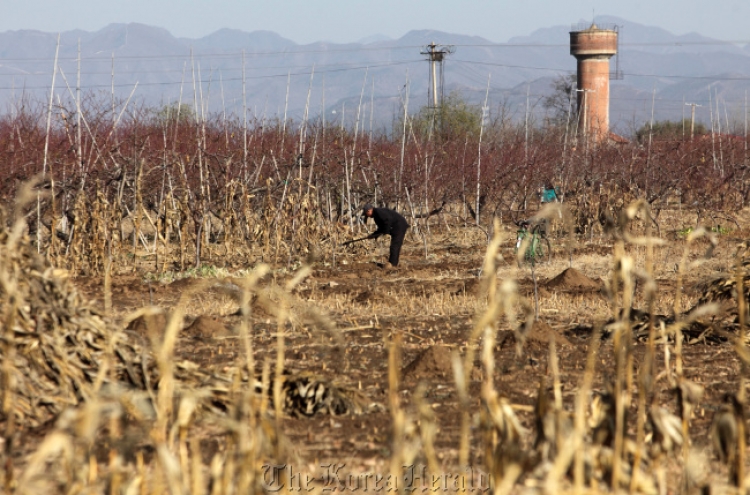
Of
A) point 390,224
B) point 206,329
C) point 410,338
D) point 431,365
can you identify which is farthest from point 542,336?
point 390,224

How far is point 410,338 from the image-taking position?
7211mm

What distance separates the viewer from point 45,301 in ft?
14.3

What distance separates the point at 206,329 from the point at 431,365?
7.09 ft

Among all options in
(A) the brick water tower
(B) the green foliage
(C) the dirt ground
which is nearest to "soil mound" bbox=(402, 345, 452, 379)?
(C) the dirt ground

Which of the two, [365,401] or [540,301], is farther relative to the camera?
[540,301]

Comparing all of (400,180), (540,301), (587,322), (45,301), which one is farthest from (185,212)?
(45,301)

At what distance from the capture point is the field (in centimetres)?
250

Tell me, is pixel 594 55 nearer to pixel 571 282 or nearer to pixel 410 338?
pixel 571 282

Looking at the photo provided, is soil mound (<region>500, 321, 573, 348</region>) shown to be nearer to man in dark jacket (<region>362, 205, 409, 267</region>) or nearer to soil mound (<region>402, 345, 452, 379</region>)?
soil mound (<region>402, 345, 452, 379</region>)

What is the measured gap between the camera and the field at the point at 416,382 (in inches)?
98.3

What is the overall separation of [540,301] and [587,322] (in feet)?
4.51

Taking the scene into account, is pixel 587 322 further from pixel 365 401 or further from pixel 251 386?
pixel 251 386

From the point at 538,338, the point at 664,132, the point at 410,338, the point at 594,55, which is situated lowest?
the point at 664,132

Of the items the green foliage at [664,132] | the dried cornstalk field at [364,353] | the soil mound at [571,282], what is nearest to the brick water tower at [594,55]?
the green foliage at [664,132]
